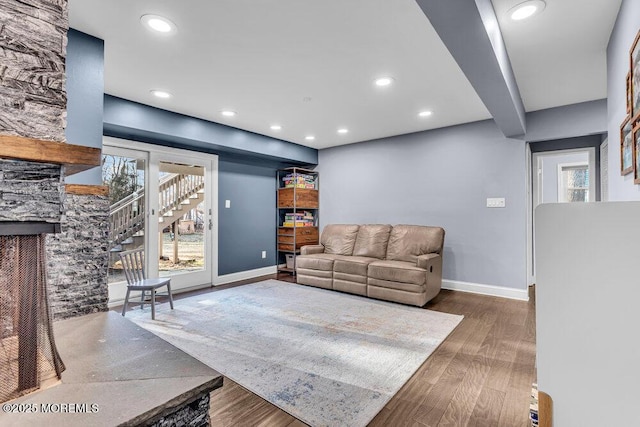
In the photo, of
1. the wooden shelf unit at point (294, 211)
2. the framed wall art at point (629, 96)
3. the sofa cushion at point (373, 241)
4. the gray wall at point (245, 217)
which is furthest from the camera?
the wooden shelf unit at point (294, 211)

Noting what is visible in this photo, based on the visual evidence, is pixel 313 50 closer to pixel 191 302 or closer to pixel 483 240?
pixel 191 302

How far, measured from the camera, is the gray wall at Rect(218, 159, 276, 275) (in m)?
4.85

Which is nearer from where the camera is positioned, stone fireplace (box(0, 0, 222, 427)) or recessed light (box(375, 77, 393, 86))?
stone fireplace (box(0, 0, 222, 427))

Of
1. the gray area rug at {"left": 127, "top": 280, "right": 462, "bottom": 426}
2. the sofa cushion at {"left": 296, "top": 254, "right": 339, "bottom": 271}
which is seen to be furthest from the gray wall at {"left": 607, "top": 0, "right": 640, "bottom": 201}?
the sofa cushion at {"left": 296, "top": 254, "right": 339, "bottom": 271}

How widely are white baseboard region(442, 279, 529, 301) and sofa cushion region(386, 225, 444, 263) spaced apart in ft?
2.20

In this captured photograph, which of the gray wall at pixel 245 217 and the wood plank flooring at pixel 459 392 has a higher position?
the gray wall at pixel 245 217

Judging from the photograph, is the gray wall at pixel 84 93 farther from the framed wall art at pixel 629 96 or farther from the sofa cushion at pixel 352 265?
the framed wall art at pixel 629 96

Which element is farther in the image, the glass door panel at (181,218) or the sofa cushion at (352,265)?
the glass door panel at (181,218)

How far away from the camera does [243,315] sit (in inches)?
128

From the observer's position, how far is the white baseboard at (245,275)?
15.6ft

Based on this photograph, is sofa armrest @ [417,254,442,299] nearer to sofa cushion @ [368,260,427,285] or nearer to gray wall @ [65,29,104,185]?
sofa cushion @ [368,260,427,285]

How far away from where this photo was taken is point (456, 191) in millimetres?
4426

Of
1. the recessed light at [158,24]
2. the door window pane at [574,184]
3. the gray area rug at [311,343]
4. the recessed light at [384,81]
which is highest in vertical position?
the recessed light at [384,81]

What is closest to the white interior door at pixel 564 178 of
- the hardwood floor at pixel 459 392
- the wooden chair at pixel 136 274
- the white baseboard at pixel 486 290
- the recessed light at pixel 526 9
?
the white baseboard at pixel 486 290
